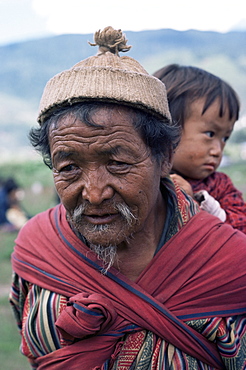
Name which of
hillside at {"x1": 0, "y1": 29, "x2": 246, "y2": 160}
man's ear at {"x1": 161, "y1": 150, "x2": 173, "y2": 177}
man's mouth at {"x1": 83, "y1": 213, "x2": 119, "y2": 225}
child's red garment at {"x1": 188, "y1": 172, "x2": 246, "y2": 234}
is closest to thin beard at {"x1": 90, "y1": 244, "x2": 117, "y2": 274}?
man's mouth at {"x1": 83, "y1": 213, "x2": 119, "y2": 225}

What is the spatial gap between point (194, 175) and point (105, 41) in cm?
101

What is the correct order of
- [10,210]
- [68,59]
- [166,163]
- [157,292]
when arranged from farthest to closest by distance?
[10,210] < [68,59] < [166,163] < [157,292]

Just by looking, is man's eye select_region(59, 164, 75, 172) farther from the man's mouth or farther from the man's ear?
the man's ear

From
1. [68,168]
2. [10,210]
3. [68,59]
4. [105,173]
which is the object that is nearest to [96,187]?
[105,173]

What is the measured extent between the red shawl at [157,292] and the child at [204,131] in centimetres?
39

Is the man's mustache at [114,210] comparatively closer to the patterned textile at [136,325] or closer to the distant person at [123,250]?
the distant person at [123,250]

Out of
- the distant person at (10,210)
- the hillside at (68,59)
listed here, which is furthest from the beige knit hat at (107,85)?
the distant person at (10,210)

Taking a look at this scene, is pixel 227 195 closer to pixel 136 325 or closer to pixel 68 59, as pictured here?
pixel 136 325

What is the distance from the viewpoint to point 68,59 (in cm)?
761

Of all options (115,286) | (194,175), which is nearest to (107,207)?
(115,286)

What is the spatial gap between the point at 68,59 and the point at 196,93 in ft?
18.1

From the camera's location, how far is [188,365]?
1.95 m

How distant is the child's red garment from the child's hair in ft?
1.26

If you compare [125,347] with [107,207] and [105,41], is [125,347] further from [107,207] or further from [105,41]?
[105,41]
